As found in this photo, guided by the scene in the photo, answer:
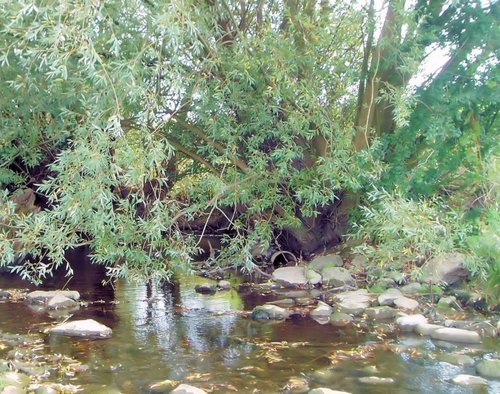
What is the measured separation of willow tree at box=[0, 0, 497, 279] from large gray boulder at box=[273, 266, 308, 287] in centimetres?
67

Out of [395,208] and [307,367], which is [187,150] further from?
[307,367]

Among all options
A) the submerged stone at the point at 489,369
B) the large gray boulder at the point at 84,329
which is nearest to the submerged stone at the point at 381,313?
the submerged stone at the point at 489,369

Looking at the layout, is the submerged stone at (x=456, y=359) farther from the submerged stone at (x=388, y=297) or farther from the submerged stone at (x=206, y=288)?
the submerged stone at (x=206, y=288)

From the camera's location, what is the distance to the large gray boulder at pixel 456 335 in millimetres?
6156

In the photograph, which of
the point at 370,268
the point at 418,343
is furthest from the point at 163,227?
the point at 370,268

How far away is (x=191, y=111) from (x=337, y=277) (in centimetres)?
345

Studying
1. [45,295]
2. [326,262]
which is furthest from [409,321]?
[45,295]

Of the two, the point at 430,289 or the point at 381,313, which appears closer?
the point at 381,313

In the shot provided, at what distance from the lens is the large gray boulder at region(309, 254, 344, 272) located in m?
9.92

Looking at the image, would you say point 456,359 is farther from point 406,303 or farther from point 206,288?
point 206,288

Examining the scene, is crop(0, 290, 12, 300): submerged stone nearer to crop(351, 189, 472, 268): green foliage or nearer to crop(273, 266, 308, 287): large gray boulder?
crop(273, 266, 308, 287): large gray boulder

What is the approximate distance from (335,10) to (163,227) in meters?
3.63

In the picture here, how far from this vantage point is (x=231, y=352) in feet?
19.4

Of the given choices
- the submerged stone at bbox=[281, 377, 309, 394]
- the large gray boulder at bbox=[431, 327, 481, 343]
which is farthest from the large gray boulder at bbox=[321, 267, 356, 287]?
the submerged stone at bbox=[281, 377, 309, 394]
